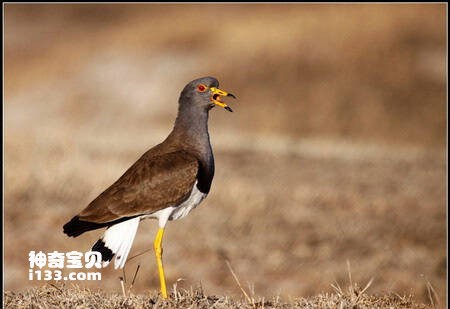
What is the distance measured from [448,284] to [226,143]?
10.4m

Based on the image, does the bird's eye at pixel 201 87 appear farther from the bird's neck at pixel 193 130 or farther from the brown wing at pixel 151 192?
the brown wing at pixel 151 192

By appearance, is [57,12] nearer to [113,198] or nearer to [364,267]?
[364,267]

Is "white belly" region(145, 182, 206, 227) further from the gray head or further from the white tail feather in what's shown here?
the gray head

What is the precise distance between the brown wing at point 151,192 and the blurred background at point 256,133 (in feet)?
11.5

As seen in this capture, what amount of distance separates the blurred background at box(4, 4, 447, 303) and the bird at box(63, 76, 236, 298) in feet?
11.2

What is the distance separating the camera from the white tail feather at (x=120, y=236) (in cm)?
652

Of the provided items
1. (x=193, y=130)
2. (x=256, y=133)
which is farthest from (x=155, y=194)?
(x=256, y=133)

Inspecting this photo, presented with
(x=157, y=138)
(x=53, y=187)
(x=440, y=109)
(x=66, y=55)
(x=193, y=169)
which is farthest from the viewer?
(x=66, y=55)

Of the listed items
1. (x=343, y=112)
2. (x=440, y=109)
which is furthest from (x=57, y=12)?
(x=440, y=109)

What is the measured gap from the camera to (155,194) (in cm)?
654

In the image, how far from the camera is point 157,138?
898 inches

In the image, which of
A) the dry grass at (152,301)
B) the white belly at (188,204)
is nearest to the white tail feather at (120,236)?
the white belly at (188,204)

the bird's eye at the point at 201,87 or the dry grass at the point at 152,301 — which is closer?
the dry grass at the point at 152,301

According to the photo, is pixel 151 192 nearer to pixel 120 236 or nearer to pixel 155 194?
pixel 155 194
